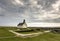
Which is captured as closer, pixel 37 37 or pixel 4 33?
pixel 4 33

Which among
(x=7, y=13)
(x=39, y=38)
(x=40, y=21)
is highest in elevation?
(x=7, y=13)

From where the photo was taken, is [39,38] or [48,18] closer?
[39,38]

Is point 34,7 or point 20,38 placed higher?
point 34,7

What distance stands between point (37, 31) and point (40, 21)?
19.5 inches

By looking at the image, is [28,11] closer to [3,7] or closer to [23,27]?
[23,27]

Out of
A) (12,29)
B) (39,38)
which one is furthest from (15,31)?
(39,38)

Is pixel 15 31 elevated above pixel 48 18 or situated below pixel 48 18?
below

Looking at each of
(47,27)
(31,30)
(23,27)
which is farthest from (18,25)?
(47,27)

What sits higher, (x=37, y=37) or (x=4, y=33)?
(x=4, y=33)

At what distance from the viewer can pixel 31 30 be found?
5.76 meters

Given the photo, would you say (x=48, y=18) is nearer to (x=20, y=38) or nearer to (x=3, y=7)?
(x=20, y=38)

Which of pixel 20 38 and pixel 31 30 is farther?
pixel 31 30

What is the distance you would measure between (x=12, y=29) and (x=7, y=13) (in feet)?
2.41

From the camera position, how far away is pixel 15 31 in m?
5.54
